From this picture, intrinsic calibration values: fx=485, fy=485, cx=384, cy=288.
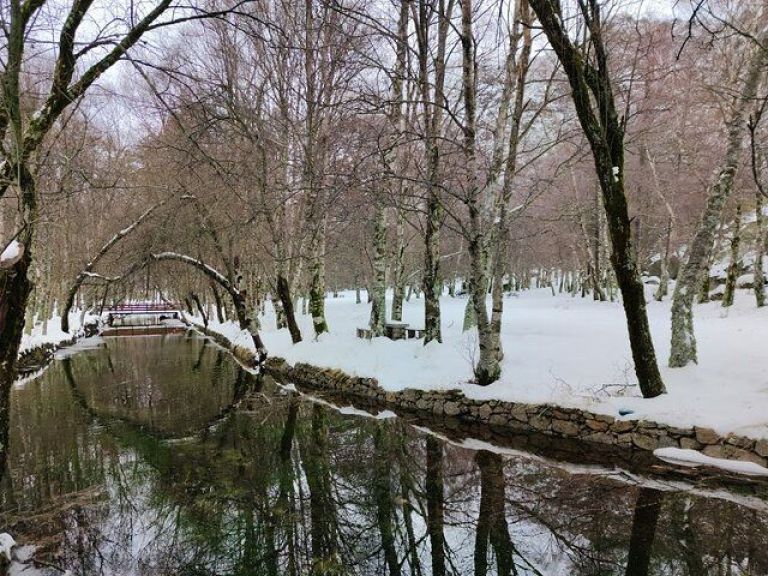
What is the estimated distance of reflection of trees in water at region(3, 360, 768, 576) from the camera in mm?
4820

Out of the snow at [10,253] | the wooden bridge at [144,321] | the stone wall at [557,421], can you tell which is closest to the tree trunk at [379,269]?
the stone wall at [557,421]

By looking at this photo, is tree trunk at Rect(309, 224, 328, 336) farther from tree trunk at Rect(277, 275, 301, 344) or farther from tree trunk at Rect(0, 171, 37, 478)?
tree trunk at Rect(0, 171, 37, 478)

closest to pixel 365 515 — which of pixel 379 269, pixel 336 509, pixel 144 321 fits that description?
pixel 336 509

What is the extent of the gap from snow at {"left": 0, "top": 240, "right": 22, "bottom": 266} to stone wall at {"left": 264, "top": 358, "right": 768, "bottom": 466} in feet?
26.1

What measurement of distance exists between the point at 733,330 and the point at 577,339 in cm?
381

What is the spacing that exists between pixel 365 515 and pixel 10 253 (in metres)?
4.68

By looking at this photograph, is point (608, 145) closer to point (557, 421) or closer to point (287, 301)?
point (557, 421)

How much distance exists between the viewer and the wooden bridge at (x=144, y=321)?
1315 inches

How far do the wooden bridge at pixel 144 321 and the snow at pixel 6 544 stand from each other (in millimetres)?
29447

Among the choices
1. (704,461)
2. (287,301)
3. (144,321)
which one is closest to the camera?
(704,461)

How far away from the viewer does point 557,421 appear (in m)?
8.63

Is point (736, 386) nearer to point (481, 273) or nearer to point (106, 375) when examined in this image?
point (481, 273)

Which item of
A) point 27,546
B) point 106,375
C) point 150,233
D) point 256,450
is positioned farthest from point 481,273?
point 106,375

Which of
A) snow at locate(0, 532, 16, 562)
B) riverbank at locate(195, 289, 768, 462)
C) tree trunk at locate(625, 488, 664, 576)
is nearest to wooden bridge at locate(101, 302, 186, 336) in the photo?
riverbank at locate(195, 289, 768, 462)
